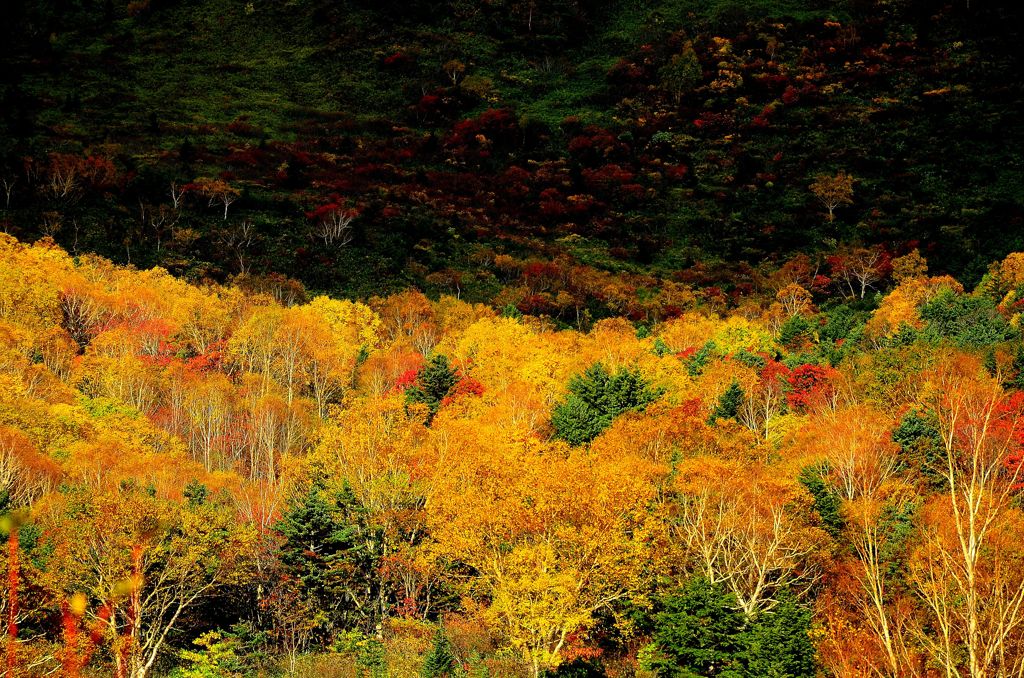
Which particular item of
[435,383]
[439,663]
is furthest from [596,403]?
[439,663]

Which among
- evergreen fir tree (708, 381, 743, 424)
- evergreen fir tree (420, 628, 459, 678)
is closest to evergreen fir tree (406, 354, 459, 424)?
evergreen fir tree (708, 381, 743, 424)

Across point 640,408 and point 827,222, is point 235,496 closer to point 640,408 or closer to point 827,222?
point 640,408

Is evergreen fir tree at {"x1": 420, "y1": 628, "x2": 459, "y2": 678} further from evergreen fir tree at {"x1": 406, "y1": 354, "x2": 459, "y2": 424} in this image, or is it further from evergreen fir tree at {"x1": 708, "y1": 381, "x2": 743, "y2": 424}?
evergreen fir tree at {"x1": 406, "y1": 354, "x2": 459, "y2": 424}

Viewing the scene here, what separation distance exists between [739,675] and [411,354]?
6038 cm

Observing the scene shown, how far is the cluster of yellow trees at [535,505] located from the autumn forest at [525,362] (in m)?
0.29

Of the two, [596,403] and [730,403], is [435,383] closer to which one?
[596,403]

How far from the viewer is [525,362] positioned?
251ft

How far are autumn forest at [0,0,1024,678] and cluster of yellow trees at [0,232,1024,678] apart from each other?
29cm

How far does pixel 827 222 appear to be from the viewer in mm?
135375

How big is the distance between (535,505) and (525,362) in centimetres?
4081

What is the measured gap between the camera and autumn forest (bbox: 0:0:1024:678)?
3425 cm

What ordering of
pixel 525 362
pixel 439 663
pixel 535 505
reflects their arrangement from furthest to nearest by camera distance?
pixel 525 362 → pixel 535 505 → pixel 439 663

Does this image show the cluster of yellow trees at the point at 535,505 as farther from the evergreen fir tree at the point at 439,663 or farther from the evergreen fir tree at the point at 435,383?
the evergreen fir tree at the point at 439,663

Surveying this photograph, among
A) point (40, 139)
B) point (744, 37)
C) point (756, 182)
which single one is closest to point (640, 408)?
point (756, 182)
